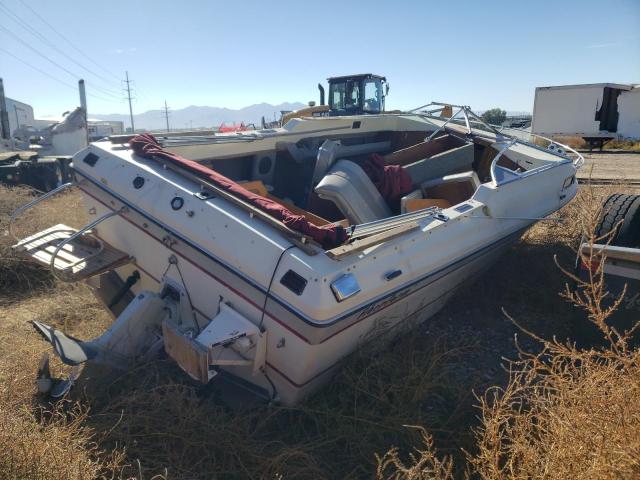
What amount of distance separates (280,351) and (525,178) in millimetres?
2391

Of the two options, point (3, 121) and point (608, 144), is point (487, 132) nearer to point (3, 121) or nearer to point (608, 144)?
point (3, 121)

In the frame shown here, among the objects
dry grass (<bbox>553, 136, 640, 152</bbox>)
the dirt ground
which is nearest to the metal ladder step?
the dirt ground

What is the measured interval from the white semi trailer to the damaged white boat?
17.3 m

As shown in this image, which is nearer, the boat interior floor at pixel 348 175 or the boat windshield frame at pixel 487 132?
the boat interior floor at pixel 348 175

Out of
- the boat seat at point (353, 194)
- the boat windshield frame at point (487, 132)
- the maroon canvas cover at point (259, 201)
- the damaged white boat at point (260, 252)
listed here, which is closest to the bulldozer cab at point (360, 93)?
the boat windshield frame at point (487, 132)

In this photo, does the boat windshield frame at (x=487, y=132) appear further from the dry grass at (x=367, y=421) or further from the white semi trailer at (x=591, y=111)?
the white semi trailer at (x=591, y=111)

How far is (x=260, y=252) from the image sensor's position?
7.96ft

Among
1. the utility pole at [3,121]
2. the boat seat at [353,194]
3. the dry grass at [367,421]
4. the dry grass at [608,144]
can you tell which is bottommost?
the dry grass at [367,421]

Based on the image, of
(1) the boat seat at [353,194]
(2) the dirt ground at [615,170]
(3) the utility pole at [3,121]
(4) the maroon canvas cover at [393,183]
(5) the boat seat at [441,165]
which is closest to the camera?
(1) the boat seat at [353,194]

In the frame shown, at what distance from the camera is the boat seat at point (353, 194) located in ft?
11.0

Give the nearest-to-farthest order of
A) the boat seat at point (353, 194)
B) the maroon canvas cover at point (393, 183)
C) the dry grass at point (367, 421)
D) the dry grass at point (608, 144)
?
the dry grass at point (367, 421), the boat seat at point (353, 194), the maroon canvas cover at point (393, 183), the dry grass at point (608, 144)

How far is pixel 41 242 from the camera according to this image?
10.5 ft

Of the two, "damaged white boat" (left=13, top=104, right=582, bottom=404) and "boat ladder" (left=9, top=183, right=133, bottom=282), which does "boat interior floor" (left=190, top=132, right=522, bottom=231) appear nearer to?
"damaged white boat" (left=13, top=104, right=582, bottom=404)

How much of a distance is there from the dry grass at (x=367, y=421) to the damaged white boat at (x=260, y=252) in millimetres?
184
